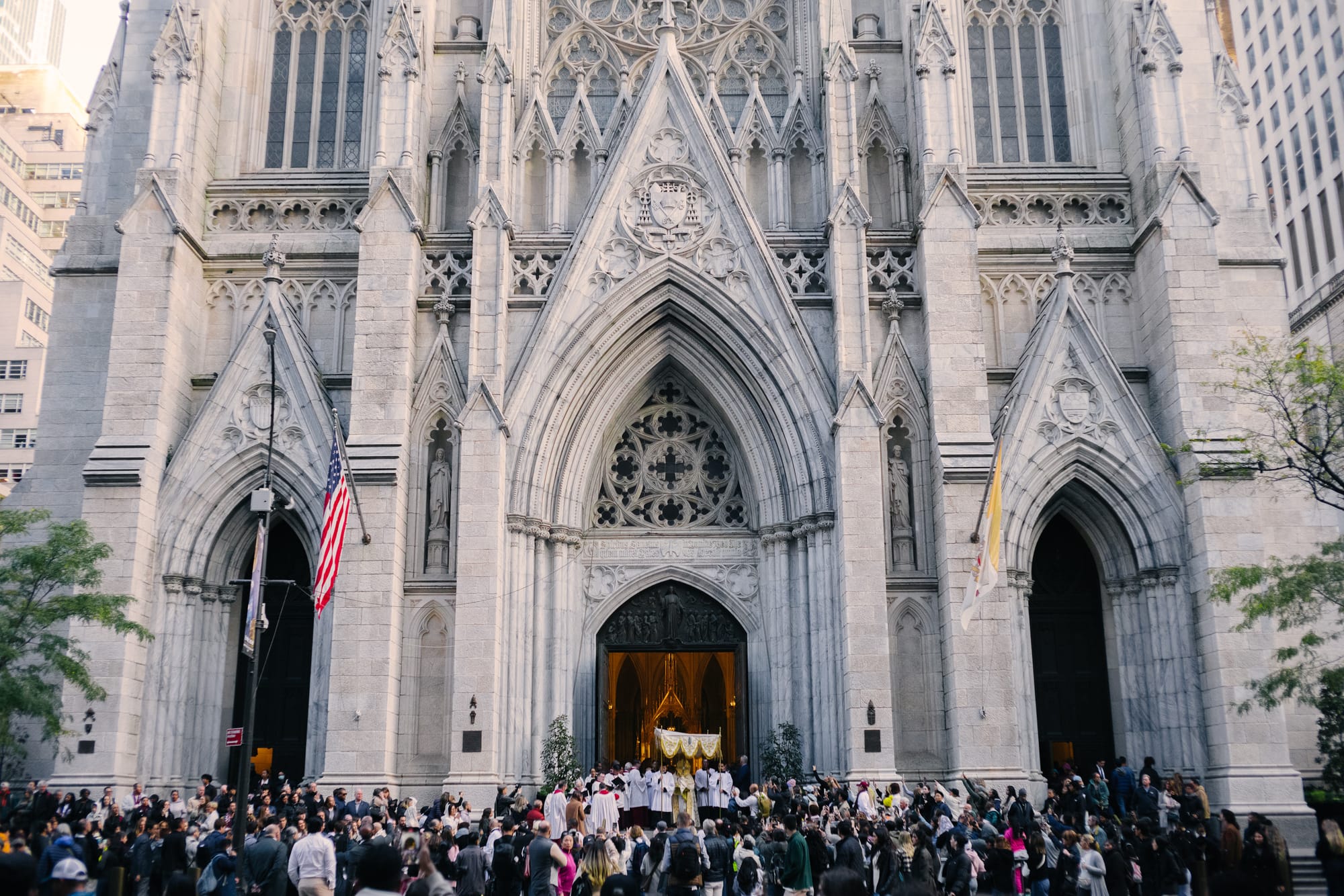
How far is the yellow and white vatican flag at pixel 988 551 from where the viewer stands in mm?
20812

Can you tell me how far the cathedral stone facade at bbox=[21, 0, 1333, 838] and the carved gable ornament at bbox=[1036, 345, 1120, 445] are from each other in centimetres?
7

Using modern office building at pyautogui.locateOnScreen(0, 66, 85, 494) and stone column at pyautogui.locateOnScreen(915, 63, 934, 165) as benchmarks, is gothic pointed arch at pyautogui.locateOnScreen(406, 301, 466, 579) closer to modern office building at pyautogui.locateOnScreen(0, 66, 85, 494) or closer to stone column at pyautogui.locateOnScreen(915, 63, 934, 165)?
stone column at pyautogui.locateOnScreen(915, 63, 934, 165)

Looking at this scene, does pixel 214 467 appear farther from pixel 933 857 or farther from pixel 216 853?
pixel 933 857

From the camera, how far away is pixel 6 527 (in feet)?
73.4

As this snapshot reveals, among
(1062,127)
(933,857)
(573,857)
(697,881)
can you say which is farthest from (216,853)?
Answer: (1062,127)

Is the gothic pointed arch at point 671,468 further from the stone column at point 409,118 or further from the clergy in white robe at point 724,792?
the stone column at point 409,118

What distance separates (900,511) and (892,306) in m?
4.32

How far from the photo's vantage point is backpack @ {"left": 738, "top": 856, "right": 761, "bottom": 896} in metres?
16.0

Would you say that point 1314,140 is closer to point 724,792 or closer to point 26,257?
point 724,792

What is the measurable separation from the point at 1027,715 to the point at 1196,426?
6643mm

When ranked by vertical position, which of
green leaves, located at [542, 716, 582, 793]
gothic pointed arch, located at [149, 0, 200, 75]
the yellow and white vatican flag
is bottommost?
green leaves, located at [542, 716, 582, 793]

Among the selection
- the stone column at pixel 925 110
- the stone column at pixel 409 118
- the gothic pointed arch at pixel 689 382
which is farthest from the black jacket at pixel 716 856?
the stone column at pixel 409 118

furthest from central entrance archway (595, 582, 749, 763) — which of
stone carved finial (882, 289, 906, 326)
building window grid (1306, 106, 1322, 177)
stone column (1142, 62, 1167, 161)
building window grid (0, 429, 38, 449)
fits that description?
building window grid (0, 429, 38, 449)

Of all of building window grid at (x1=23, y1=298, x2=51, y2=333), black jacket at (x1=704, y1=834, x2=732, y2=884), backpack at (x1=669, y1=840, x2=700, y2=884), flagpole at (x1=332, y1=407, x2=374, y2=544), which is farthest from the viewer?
building window grid at (x1=23, y1=298, x2=51, y2=333)
